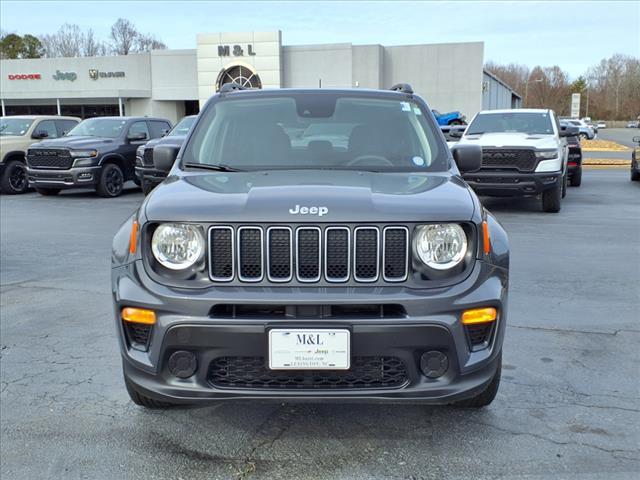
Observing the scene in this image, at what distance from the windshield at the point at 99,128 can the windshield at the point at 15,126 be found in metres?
1.19

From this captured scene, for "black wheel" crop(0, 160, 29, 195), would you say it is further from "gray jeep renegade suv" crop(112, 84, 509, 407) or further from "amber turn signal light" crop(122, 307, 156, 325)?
"amber turn signal light" crop(122, 307, 156, 325)

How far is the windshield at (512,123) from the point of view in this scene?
11359 mm

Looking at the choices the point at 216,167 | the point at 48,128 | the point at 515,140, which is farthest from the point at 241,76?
the point at 216,167

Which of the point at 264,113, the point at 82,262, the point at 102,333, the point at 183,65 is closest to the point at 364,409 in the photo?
the point at 264,113

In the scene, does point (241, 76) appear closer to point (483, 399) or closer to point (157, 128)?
point (157, 128)

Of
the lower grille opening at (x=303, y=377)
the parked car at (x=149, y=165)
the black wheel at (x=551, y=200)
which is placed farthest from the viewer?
the parked car at (x=149, y=165)

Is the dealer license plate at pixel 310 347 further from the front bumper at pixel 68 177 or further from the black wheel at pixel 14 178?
the black wheel at pixel 14 178

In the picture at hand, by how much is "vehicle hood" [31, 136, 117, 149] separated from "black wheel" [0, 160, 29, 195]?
1379 mm

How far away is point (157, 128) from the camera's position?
50.1 feet

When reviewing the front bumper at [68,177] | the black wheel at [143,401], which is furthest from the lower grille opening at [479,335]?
the front bumper at [68,177]

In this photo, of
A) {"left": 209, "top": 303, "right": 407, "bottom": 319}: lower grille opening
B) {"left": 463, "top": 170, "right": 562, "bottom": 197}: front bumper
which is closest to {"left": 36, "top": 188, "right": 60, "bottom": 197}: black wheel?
{"left": 463, "top": 170, "right": 562, "bottom": 197}: front bumper

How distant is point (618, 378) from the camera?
3.79m

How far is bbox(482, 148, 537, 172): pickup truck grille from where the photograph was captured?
10.1 m

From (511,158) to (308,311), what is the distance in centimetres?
838
